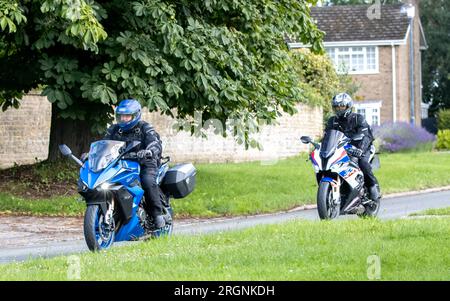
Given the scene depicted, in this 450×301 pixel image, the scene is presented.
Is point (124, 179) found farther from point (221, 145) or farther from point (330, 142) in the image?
point (221, 145)

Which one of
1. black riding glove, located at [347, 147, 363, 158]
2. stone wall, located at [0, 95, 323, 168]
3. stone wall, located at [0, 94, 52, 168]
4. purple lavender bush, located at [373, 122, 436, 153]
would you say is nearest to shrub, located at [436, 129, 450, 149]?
purple lavender bush, located at [373, 122, 436, 153]

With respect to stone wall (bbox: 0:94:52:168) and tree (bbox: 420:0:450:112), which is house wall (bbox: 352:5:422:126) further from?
stone wall (bbox: 0:94:52:168)

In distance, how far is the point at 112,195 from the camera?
11656mm

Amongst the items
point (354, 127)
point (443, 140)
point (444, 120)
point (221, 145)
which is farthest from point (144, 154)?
point (444, 120)

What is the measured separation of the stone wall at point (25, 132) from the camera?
88.8 feet

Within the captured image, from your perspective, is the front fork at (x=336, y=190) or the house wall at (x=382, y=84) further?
the house wall at (x=382, y=84)

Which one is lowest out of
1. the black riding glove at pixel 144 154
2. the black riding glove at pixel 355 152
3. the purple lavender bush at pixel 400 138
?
the purple lavender bush at pixel 400 138

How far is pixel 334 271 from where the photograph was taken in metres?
9.15

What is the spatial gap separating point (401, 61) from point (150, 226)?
4000 cm

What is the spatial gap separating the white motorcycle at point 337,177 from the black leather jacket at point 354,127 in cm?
15

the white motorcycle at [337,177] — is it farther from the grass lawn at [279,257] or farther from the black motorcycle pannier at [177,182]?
the black motorcycle pannier at [177,182]

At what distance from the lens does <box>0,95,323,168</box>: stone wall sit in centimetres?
2725

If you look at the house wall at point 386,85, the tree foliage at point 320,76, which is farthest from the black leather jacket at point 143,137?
the house wall at point 386,85

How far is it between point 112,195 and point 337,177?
427 cm
